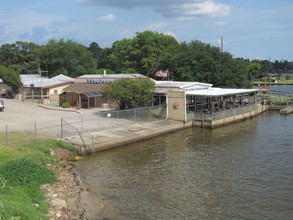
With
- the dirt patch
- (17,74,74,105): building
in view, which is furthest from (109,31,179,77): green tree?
the dirt patch

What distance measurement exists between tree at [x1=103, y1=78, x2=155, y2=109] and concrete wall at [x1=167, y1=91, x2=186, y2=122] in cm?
259

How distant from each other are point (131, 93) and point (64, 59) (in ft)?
169

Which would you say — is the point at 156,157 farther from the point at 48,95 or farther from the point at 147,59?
the point at 147,59

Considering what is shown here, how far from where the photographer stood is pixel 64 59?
94562mm

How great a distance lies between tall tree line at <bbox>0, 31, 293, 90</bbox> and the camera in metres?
67.6

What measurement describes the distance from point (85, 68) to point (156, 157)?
2711 inches

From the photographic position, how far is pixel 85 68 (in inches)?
3841

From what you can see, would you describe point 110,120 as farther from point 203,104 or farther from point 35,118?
point 203,104

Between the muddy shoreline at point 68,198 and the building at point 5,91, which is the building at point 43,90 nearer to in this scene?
the building at point 5,91

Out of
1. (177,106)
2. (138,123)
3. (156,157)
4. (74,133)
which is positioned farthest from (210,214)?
(177,106)

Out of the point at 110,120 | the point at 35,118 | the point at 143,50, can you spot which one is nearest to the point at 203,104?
the point at 110,120

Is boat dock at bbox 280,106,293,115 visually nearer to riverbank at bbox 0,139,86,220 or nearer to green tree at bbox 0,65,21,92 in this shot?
riverbank at bbox 0,139,86,220

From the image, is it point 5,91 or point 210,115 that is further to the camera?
point 5,91

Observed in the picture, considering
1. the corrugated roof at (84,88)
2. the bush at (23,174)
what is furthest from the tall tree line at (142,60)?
the bush at (23,174)
